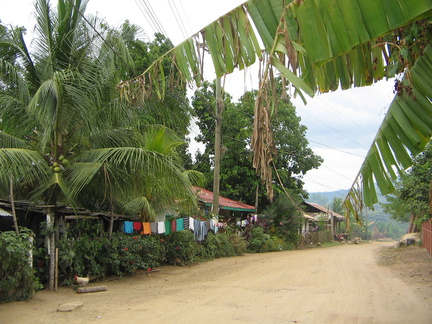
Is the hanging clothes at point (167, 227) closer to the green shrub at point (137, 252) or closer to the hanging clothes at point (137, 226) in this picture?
the green shrub at point (137, 252)

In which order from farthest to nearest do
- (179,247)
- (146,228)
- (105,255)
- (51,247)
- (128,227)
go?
(179,247)
(146,228)
(128,227)
(105,255)
(51,247)

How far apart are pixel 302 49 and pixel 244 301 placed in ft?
21.3

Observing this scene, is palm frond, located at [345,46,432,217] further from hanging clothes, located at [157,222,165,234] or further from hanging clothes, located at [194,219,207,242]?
hanging clothes, located at [194,219,207,242]

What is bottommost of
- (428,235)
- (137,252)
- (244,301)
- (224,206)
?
(244,301)

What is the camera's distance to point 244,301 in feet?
28.0

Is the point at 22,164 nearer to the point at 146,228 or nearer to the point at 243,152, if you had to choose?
the point at 146,228

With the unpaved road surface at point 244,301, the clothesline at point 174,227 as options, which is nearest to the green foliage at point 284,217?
the clothesline at point 174,227

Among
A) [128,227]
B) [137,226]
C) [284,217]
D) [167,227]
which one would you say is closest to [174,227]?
[167,227]

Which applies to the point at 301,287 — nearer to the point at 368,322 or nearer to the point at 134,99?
the point at 368,322

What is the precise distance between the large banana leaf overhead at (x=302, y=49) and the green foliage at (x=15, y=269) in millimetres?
4340

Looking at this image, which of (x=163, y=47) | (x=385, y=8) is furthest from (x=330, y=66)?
(x=163, y=47)

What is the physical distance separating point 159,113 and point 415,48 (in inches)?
292

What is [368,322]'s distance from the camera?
6645 mm

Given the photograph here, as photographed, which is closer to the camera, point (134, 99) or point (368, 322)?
point (134, 99)
